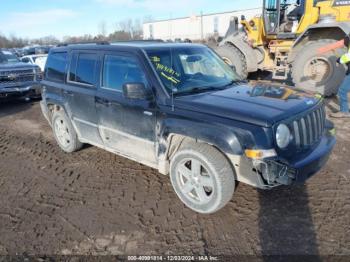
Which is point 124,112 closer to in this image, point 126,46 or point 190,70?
point 126,46

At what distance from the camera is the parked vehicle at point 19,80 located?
10.1m

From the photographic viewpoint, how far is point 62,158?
5590 millimetres

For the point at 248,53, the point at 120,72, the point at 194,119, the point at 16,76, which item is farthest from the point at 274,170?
the point at 16,76

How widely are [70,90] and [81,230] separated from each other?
2488 mm

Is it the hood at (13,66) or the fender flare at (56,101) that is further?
the hood at (13,66)

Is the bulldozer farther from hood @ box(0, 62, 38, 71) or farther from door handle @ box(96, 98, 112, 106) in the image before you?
hood @ box(0, 62, 38, 71)

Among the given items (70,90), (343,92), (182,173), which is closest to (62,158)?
(70,90)

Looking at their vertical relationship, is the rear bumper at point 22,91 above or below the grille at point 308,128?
below

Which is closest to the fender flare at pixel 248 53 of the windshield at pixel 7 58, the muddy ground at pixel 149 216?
the muddy ground at pixel 149 216

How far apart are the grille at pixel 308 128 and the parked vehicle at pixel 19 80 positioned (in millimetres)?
9640

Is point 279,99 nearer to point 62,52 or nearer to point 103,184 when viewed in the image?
point 103,184

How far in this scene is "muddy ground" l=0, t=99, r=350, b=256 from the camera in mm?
3133

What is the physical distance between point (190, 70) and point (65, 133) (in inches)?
110

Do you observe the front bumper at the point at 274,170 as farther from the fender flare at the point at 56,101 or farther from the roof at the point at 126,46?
the fender flare at the point at 56,101
